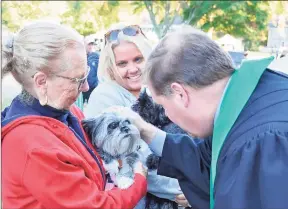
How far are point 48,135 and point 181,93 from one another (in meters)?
0.52

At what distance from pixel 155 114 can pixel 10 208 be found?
36.6 inches

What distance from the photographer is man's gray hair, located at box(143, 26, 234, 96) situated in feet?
4.94

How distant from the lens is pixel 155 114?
2188 millimetres

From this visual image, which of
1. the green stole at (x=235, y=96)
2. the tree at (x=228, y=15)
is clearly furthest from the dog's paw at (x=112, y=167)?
the tree at (x=228, y=15)

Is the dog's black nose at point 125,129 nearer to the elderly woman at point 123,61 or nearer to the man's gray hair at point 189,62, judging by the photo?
the man's gray hair at point 189,62

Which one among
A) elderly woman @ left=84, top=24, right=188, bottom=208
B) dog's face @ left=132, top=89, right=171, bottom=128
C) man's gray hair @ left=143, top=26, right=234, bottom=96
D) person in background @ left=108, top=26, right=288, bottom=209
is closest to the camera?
person in background @ left=108, top=26, right=288, bottom=209

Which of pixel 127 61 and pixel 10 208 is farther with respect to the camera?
pixel 127 61

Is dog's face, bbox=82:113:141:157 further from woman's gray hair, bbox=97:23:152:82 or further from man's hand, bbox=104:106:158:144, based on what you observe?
woman's gray hair, bbox=97:23:152:82

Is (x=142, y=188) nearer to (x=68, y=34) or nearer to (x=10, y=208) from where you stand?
(x=10, y=208)

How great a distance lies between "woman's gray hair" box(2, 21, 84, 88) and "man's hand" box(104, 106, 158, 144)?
1.39 ft

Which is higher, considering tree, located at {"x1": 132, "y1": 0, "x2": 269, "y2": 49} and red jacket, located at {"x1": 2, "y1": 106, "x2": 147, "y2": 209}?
red jacket, located at {"x1": 2, "y1": 106, "x2": 147, "y2": 209}

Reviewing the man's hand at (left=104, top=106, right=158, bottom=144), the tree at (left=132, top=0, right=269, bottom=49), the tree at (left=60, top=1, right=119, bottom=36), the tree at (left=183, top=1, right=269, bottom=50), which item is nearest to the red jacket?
the man's hand at (left=104, top=106, right=158, bottom=144)

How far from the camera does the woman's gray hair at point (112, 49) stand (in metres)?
2.50

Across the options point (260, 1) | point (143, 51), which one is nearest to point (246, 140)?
point (143, 51)
